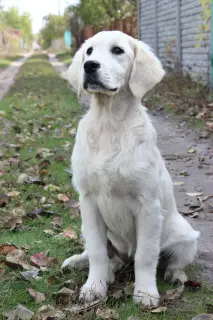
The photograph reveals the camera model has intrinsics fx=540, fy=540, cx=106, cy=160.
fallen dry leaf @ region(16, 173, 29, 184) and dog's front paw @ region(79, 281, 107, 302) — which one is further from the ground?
fallen dry leaf @ region(16, 173, 29, 184)

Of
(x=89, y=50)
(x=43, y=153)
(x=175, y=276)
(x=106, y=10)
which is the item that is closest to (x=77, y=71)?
(x=89, y=50)

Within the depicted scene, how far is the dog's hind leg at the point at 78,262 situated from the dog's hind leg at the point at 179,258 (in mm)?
562

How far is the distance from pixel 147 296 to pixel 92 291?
→ 13.1 inches

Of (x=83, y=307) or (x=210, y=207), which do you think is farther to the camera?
(x=210, y=207)

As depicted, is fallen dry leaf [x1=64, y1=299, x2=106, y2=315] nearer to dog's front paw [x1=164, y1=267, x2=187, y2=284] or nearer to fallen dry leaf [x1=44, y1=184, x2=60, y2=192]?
dog's front paw [x1=164, y1=267, x2=187, y2=284]

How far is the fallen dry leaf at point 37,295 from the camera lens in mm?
3250

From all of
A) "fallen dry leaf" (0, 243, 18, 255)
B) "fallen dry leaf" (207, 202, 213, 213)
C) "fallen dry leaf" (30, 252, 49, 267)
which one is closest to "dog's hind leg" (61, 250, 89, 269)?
"fallen dry leaf" (30, 252, 49, 267)

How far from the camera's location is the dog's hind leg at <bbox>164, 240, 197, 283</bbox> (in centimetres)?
353

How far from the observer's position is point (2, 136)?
867 centimetres

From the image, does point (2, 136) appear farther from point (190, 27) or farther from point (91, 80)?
point (190, 27)

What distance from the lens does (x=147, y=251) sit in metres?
3.23

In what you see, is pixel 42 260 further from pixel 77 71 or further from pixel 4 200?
pixel 4 200

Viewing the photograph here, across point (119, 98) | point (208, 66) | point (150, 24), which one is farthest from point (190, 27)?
point (119, 98)

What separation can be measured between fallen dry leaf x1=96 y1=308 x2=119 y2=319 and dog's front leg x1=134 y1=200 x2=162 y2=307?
8.9 inches
